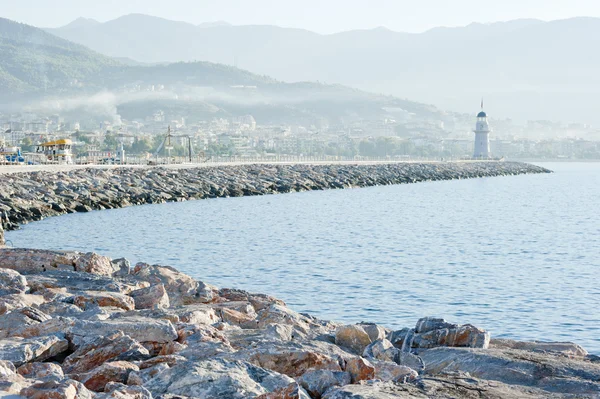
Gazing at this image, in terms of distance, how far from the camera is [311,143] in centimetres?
19388

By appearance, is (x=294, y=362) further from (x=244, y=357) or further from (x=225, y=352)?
(x=225, y=352)

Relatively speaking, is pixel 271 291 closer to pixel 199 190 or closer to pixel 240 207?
pixel 240 207

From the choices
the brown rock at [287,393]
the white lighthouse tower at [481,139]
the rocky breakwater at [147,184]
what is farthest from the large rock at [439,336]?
the white lighthouse tower at [481,139]

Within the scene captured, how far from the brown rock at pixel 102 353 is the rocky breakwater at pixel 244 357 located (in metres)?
0.01

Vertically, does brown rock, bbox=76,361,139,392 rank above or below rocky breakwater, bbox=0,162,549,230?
above

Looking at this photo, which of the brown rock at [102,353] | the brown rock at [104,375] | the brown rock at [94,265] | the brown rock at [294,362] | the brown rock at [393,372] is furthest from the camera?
the brown rock at [94,265]

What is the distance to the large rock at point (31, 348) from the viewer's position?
23.1 feet

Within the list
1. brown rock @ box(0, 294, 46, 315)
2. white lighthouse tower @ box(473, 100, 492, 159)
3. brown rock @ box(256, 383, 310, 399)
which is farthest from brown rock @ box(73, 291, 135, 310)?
white lighthouse tower @ box(473, 100, 492, 159)

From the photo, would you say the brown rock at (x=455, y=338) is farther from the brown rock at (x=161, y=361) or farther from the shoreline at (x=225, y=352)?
the brown rock at (x=161, y=361)

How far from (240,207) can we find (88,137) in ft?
349

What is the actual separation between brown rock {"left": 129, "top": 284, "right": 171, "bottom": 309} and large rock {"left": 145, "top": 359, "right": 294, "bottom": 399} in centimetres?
384

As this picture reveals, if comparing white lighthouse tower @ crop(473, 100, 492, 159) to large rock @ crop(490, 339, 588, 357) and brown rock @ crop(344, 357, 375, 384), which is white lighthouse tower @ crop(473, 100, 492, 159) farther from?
brown rock @ crop(344, 357, 375, 384)

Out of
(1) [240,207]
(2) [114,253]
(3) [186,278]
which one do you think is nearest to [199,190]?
(1) [240,207]

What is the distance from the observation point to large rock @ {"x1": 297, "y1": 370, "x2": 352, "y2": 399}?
6.35 m
